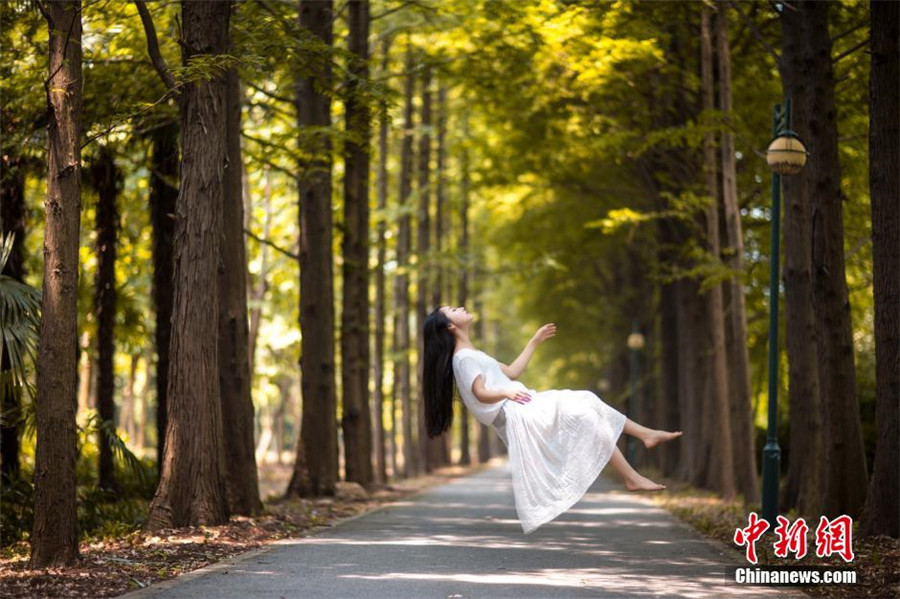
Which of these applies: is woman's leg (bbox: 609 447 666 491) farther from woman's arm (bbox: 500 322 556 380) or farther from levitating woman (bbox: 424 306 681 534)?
woman's arm (bbox: 500 322 556 380)

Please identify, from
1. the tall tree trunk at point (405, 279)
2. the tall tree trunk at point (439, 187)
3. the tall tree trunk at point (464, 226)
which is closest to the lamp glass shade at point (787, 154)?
the tall tree trunk at point (464, 226)

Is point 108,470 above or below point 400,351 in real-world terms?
below

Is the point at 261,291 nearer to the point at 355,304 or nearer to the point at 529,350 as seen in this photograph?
the point at 355,304

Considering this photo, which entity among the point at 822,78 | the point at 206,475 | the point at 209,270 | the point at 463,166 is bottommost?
the point at 206,475

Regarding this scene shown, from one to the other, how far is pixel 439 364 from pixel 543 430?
1147mm

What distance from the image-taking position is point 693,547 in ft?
46.1

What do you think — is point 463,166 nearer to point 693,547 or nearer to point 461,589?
point 693,547

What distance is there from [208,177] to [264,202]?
20.4 m

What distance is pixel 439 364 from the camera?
11.3 m

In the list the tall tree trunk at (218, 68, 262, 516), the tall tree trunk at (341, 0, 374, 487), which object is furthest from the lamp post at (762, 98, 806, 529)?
the tall tree trunk at (341, 0, 374, 487)

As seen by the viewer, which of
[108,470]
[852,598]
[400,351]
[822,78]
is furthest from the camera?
[400,351]

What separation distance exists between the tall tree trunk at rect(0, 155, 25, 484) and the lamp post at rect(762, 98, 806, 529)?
942 cm

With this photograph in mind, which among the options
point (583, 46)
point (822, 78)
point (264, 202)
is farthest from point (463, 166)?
point (822, 78)

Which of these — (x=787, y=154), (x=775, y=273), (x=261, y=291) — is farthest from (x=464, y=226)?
(x=787, y=154)
